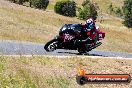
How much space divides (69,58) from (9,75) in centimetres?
502

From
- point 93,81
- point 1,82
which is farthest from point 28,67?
point 93,81

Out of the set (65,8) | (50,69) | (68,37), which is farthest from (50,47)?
(65,8)

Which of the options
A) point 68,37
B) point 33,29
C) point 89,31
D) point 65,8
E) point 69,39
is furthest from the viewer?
point 65,8

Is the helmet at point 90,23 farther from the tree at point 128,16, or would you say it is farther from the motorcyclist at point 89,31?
the tree at point 128,16

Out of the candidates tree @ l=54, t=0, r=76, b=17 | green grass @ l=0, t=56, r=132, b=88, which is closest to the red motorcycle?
green grass @ l=0, t=56, r=132, b=88

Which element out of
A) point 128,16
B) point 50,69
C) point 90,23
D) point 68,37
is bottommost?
point 128,16

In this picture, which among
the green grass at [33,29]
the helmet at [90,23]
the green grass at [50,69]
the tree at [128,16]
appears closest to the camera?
the green grass at [50,69]

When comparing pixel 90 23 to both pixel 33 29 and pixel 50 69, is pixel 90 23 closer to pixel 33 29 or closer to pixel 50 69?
pixel 50 69

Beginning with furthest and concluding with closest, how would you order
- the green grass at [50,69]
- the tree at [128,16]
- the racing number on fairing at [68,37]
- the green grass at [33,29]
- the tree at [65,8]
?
the tree at [128,16] → the tree at [65,8] → the green grass at [33,29] → the racing number on fairing at [68,37] → the green grass at [50,69]

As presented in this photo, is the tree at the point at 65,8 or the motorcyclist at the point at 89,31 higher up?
the motorcyclist at the point at 89,31

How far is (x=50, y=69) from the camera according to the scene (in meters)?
15.2

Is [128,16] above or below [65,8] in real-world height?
below

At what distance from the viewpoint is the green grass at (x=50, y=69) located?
11.5 meters

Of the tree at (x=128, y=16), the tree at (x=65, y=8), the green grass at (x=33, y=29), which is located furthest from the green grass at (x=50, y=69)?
the tree at (x=128, y=16)
